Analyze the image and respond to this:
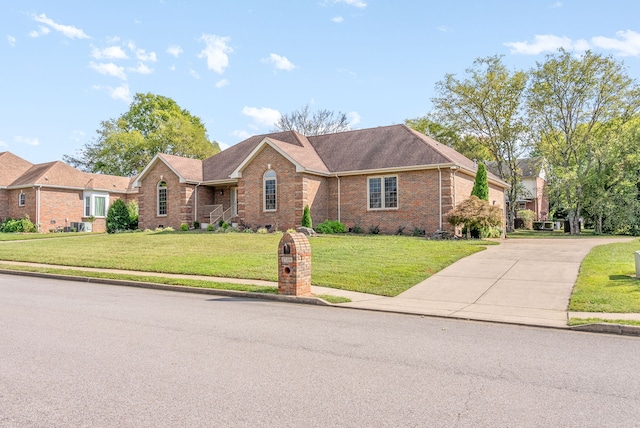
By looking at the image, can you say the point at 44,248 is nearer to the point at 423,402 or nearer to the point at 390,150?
the point at 390,150

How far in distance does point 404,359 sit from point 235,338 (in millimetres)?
2616

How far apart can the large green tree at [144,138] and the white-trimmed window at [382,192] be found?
34.8 meters

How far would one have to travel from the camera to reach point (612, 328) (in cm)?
776

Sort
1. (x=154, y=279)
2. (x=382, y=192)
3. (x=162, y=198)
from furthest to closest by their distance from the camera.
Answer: (x=162, y=198) < (x=382, y=192) < (x=154, y=279)

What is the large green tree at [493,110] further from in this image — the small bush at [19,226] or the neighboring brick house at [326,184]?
the small bush at [19,226]

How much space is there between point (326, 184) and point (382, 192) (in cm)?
381

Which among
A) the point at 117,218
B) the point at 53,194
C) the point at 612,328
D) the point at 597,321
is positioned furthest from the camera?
the point at 53,194

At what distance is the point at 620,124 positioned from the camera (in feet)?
114

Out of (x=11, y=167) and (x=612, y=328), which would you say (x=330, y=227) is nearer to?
(x=612, y=328)

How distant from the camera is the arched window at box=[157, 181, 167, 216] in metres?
31.6

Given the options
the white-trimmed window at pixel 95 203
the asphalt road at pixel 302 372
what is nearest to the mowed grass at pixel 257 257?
the asphalt road at pixel 302 372

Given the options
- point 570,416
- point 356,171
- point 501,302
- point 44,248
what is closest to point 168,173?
point 44,248

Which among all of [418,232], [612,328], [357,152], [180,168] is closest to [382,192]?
[418,232]

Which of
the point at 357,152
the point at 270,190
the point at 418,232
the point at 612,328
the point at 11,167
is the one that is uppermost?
the point at 11,167
